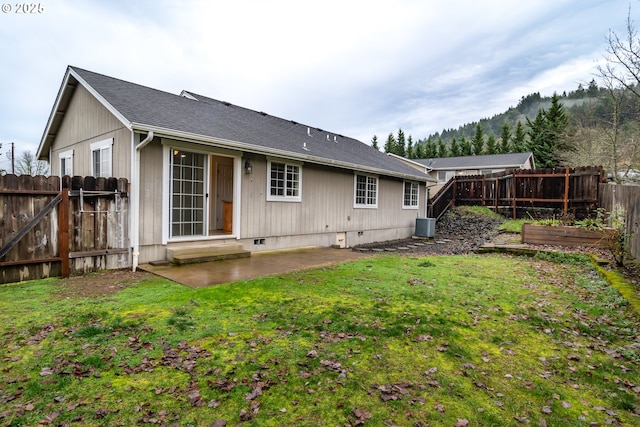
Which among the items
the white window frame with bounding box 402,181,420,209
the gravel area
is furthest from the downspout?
the white window frame with bounding box 402,181,420,209

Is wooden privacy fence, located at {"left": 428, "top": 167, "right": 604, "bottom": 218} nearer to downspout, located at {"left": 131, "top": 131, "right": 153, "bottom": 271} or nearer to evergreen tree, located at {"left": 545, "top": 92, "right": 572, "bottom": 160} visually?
downspout, located at {"left": 131, "top": 131, "right": 153, "bottom": 271}

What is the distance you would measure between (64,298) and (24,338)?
1461 millimetres

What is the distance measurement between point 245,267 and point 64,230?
3152 millimetres

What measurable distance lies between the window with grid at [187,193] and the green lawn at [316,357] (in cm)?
246

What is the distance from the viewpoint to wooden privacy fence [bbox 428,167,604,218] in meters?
12.9

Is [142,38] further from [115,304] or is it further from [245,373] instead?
[245,373]

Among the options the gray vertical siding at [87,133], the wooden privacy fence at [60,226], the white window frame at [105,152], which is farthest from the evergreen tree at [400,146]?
the wooden privacy fence at [60,226]

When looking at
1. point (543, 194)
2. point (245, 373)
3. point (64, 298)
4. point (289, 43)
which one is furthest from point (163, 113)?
point (543, 194)

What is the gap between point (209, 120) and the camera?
8.52 metres

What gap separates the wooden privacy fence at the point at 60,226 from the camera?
5.19 metres

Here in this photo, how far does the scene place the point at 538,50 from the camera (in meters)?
19.2

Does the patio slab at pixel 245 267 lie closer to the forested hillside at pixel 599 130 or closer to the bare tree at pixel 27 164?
the forested hillside at pixel 599 130

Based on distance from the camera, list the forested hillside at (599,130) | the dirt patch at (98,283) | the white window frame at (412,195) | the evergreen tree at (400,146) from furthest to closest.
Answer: the evergreen tree at (400,146), the white window frame at (412,195), the forested hillside at (599,130), the dirt patch at (98,283)

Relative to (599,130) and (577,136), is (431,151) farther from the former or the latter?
(599,130)
